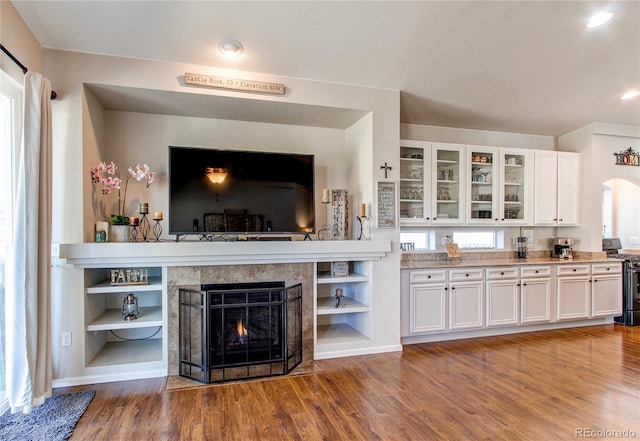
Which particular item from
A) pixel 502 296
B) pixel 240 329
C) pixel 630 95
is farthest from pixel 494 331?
pixel 630 95

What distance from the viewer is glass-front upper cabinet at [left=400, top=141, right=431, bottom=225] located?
14.4 ft

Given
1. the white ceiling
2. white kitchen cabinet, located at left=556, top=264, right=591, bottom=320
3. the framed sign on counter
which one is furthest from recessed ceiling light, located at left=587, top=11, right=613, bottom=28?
white kitchen cabinet, located at left=556, top=264, right=591, bottom=320

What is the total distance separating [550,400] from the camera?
2.71 m

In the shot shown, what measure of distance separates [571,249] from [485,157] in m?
1.99

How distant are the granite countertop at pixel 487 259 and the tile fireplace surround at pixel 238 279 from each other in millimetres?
1360

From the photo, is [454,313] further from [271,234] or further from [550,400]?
[271,234]

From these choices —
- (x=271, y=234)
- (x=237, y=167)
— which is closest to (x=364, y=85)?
(x=237, y=167)

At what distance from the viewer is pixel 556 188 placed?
5.00 meters

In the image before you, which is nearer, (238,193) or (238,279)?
(238,279)

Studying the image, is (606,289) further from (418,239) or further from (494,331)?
(418,239)

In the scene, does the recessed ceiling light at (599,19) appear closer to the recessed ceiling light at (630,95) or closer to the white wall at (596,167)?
the recessed ceiling light at (630,95)

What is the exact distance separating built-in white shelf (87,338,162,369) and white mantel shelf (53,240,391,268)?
2.91 ft

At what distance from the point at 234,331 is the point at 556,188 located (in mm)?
4723

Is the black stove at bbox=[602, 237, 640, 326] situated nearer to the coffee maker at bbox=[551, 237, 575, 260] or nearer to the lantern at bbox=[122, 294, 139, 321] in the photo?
the coffee maker at bbox=[551, 237, 575, 260]
